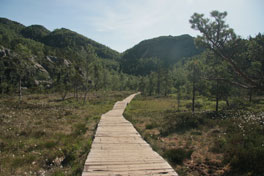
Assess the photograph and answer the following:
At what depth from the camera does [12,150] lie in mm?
7477

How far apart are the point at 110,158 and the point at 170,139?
5.26 metres

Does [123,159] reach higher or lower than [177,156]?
higher

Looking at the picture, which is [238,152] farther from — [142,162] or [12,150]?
[12,150]

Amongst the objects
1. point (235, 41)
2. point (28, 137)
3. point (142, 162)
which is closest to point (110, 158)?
point (142, 162)

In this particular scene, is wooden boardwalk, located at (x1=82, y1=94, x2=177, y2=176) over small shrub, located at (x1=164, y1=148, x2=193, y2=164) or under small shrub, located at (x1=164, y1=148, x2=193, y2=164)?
over

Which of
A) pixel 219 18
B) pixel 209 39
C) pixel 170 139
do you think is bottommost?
pixel 170 139

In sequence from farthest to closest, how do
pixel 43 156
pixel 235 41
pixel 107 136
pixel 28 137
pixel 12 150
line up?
pixel 28 137 → pixel 107 136 → pixel 235 41 → pixel 12 150 → pixel 43 156

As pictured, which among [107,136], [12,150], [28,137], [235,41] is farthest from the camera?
[28,137]

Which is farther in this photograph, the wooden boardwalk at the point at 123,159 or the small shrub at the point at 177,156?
the small shrub at the point at 177,156

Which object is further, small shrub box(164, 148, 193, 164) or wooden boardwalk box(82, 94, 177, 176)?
small shrub box(164, 148, 193, 164)

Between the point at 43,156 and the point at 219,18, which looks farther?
the point at 219,18

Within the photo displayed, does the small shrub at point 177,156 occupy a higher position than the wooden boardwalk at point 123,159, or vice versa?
the wooden boardwalk at point 123,159

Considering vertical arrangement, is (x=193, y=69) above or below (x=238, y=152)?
above

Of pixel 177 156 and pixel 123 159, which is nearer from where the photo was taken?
pixel 123 159
